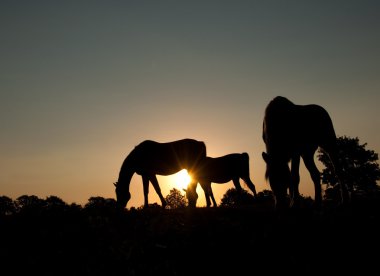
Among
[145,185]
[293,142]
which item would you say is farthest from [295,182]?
[145,185]

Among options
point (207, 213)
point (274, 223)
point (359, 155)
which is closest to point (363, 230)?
point (274, 223)

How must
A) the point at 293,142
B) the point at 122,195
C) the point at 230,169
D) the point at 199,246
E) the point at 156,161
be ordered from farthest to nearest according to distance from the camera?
1. the point at 230,169
2. the point at 156,161
3. the point at 122,195
4. the point at 293,142
5. the point at 199,246

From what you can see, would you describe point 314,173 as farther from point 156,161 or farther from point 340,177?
point 156,161

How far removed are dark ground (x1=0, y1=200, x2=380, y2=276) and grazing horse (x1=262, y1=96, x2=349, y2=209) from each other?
4.12 ft

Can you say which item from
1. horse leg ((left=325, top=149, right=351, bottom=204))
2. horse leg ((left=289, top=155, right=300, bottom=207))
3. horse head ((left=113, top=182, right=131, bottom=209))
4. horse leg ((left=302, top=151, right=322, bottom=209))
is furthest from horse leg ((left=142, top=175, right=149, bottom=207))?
horse leg ((left=325, top=149, right=351, bottom=204))

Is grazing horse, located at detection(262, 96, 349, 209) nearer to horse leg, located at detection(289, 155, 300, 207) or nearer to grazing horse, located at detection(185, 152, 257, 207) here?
horse leg, located at detection(289, 155, 300, 207)

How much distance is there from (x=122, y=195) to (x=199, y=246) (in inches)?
521

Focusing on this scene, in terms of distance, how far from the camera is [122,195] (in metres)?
19.4

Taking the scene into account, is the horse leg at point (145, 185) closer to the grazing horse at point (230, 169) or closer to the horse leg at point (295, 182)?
the grazing horse at point (230, 169)

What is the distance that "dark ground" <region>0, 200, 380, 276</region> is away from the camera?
5727 mm

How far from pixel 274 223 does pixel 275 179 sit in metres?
1.72

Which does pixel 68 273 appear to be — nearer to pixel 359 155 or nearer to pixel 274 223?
pixel 274 223

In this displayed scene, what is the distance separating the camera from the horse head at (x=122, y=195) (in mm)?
19359

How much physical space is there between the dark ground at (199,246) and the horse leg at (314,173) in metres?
2.57
